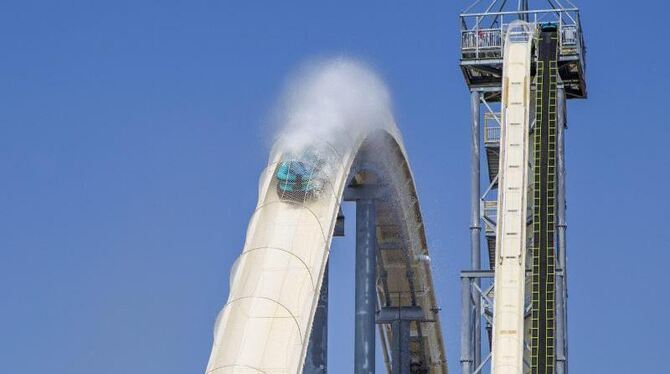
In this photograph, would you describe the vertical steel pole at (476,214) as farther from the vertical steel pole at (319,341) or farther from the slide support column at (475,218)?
the vertical steel pole at (319,341)

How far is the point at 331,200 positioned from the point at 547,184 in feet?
39.2

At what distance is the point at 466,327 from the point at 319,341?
10.5 metres

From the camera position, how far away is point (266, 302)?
122 feet

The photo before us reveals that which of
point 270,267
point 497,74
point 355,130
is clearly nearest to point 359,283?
point 355,130

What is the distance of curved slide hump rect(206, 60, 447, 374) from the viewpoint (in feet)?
119

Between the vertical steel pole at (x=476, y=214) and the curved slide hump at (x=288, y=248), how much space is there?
749cm

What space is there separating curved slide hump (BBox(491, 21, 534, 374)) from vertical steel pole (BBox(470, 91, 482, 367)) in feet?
14.6

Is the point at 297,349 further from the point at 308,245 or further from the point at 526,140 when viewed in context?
the point at 526,140

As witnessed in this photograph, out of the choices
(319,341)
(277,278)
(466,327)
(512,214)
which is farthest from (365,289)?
(277,278)

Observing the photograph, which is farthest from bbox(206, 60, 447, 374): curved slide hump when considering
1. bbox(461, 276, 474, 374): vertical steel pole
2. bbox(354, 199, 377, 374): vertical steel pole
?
bbox(461, 276, 474, 374): vertical steel pole

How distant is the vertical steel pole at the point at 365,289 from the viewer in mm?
44844

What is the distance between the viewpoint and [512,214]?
47.1 metres

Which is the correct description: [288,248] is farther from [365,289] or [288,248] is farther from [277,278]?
[365,289]

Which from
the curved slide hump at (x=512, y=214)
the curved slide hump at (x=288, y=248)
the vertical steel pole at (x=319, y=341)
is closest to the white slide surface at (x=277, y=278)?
the curved slide hump at (x=288, y=248)
